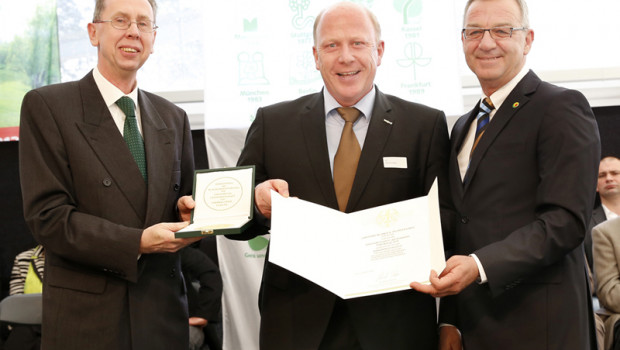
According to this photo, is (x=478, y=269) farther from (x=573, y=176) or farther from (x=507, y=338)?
(x=573, y=176)

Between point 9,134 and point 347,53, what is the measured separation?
13.9 feet

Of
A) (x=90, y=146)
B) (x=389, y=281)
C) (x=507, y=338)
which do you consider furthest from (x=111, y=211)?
(x=507, y=338)

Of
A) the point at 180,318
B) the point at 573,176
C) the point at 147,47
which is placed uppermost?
the point at 147,47

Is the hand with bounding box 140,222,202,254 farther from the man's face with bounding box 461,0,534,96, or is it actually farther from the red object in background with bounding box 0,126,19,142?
the red object in background with bounding box 0,126,19,142

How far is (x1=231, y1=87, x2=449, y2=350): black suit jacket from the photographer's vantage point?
248 cm

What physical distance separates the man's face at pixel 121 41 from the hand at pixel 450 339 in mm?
1779

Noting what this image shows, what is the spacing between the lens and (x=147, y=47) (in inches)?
112

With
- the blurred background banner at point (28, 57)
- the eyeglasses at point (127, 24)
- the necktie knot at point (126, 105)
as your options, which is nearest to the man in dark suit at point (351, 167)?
the necktie knot at point (126, 105)

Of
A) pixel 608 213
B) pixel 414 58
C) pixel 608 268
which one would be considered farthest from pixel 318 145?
pixel 608 213

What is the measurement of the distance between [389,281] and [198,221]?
0.83 metres

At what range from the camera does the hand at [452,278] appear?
7.03 ft

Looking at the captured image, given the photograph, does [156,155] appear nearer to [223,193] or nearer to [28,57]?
[223,193]

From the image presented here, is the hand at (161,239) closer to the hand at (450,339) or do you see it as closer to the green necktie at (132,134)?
the green necktie at (132,134)

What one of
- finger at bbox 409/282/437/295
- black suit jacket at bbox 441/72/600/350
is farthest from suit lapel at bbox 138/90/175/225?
black suit jacket at bbox 441/72/600/350
